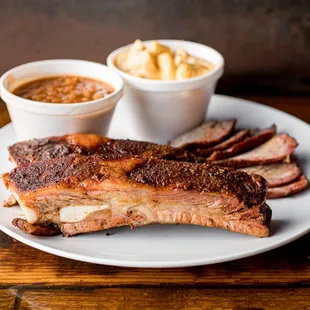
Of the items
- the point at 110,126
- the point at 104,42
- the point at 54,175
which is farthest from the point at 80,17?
the point at 54,175

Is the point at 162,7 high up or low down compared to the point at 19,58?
up

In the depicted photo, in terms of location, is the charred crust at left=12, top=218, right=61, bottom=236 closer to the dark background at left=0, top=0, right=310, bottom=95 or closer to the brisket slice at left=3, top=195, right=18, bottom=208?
the brisket slice at left=3, top=195, right=18, bottom=208

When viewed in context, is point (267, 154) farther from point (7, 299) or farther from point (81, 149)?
point (7, 299)

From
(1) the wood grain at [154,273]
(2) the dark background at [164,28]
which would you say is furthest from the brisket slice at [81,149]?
(2) the dark background at [164,28]

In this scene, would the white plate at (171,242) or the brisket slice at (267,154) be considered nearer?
the white plate at (171,242)

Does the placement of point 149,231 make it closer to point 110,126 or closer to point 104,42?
point 110,126

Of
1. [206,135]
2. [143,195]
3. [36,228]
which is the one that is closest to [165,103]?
[206,135]

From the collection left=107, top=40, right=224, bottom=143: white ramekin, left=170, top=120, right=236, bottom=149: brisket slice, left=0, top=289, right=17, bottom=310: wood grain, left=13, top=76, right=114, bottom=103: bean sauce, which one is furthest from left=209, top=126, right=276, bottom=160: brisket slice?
left=0, top=289, right=17, bottom=310: wood grain

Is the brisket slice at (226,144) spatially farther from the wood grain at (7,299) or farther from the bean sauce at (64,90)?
the wood grain at (7,299)
